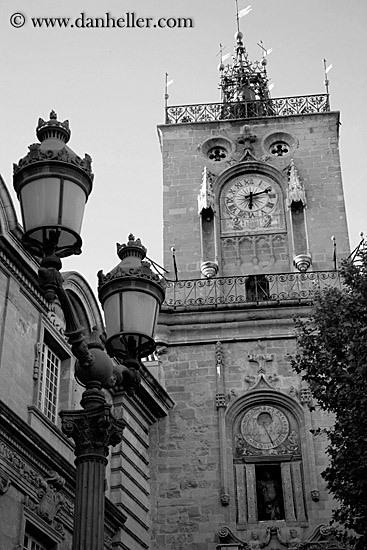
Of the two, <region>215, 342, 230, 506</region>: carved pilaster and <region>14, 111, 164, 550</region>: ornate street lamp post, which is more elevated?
<region>215, 342, 230, 506</region>: carved pilaster

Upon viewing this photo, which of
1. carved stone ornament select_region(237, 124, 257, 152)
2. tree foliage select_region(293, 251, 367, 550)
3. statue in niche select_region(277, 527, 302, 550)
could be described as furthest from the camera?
carved stone ornament select_region(237, 124, 257, 152)

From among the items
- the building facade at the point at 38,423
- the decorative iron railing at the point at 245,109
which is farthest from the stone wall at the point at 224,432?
the decorative iron railing at the point at 245,109

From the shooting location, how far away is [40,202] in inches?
317

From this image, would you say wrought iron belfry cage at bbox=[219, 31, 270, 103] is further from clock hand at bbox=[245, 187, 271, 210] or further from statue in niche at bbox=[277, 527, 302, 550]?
statue in niche at bbox=[277, 527, 302, 550]

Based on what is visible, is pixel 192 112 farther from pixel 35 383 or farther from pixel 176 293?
pixel 35 383

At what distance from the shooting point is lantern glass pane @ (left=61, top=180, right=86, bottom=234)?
8.03 metres

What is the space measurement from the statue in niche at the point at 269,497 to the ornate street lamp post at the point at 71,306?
14.2 meters

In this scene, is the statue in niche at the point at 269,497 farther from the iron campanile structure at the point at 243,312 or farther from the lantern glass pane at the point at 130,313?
the lantern glass pane at the point at 130,313

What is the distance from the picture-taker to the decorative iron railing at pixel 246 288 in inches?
984

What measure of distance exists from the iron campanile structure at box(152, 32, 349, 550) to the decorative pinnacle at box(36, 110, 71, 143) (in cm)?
1456

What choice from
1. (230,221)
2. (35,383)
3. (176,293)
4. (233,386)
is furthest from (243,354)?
(35,383)

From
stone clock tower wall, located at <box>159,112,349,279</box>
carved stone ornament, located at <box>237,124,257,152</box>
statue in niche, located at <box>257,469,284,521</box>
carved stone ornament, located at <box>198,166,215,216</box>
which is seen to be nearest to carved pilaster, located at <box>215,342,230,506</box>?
statue in niche, located at <box>257,469,284,521</box>

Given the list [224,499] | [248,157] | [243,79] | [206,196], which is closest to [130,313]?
[224,499]

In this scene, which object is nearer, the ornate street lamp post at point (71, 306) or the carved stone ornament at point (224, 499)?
the ornate street lamp post at point (71, 306)
